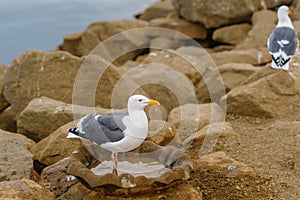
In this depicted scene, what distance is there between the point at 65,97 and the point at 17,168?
287cm

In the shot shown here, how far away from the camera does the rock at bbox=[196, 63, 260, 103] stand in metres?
8.09

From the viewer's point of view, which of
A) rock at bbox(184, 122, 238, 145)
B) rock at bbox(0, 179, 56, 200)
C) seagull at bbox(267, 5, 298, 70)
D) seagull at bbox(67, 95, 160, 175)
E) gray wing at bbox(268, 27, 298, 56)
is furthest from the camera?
gray wing at bbox(268, 27, 298, 56)

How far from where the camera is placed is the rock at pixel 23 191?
3.84 m

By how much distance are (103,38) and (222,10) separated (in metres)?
3.35

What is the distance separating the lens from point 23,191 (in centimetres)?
393

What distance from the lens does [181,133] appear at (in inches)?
241

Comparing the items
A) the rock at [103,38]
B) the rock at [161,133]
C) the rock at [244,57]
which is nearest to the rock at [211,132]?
the rock at [161,133]

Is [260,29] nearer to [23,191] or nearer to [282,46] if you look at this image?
[282,46]

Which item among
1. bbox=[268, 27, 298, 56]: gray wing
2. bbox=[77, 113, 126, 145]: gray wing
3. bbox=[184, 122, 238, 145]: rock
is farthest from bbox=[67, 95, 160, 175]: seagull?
bbox=[268, 27, 298, 56]: gray wing

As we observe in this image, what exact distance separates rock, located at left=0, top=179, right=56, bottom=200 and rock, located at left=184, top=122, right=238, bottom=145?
Result: 208 centimetres

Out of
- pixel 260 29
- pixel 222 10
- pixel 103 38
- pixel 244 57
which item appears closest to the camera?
pixel 244 57

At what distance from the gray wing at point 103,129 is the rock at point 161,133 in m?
1.05

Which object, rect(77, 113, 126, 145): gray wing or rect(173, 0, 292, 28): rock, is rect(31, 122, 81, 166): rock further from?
rect(173, 0, 292, 28): rock

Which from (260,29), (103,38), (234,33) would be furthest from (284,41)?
(103,38)
